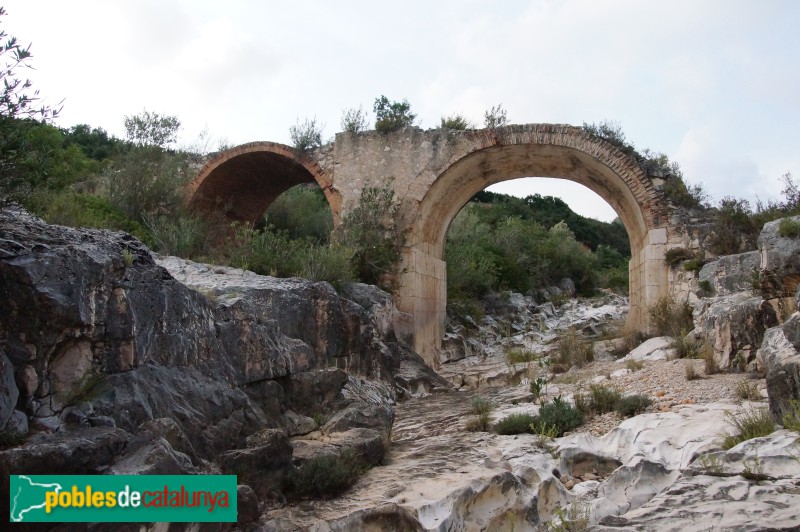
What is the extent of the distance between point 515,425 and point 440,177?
7.22 m

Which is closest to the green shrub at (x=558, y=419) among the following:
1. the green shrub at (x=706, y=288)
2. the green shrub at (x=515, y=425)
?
the green shrub at (x=515, y=425)

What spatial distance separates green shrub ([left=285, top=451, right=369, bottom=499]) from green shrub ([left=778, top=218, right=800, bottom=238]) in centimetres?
473

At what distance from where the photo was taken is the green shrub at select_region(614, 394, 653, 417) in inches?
248

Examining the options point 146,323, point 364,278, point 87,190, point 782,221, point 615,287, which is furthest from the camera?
point 615,287

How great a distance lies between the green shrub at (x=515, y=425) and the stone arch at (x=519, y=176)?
6.06m

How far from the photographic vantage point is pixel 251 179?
1509 centimetres

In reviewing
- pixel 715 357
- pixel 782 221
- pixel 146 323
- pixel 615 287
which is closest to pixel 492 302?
pixel 615 287

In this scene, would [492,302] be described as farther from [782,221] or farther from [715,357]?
[782,221]

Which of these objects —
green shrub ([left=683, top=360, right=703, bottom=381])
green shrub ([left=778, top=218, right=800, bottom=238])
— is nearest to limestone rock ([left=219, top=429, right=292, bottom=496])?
green shrub ([left=683, top=360, right=703, bottom=381])

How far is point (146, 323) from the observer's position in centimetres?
478

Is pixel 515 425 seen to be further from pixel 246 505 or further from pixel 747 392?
pixel 246 505

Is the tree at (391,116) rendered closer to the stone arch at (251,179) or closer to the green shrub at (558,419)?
the stone arch at (251,179)

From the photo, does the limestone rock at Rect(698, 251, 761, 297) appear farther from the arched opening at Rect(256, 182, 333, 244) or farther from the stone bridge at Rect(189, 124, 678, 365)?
the arched opening at Rect(256, 182, 333, 244)

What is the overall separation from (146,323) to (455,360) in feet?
33.2
